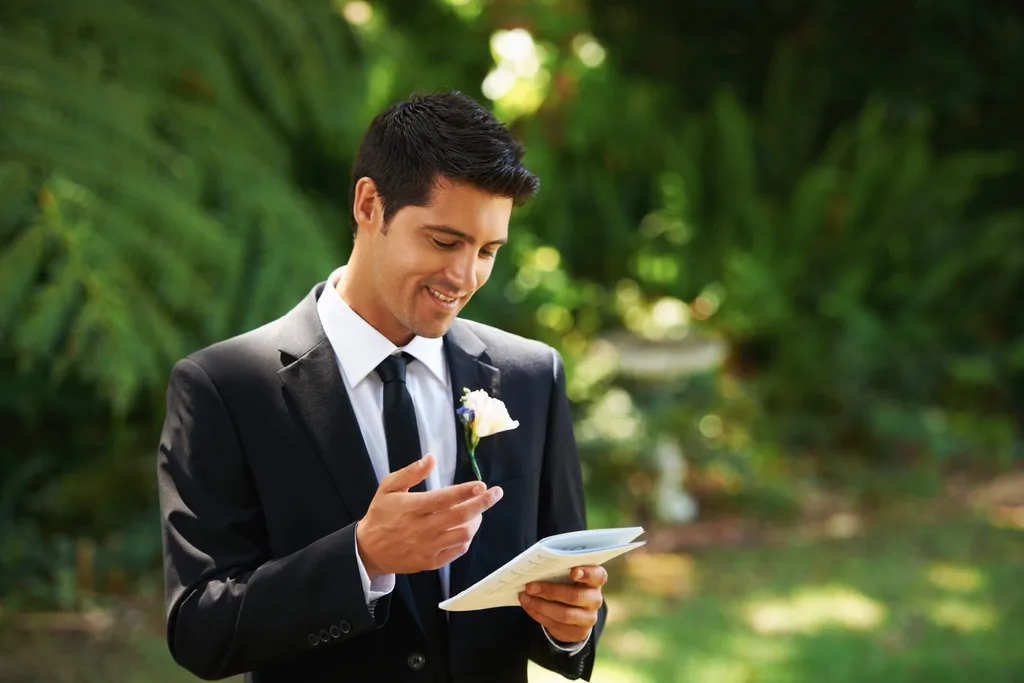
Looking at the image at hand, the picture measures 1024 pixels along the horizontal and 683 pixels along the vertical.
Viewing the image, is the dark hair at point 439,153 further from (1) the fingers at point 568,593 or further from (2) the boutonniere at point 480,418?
(1) the fingers at point 568,593

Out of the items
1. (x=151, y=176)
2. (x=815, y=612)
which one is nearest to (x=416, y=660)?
(x=151, y=176)

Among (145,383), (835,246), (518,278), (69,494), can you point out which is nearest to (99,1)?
(145,383)

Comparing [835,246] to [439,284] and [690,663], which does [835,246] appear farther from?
[439,284]

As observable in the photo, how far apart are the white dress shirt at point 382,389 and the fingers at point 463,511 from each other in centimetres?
28

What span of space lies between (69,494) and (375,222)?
142 inches

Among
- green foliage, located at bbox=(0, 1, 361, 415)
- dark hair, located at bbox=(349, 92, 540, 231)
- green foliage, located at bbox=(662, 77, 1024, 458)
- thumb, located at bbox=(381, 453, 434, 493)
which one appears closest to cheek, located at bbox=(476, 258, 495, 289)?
dark hair, located at bbox=(349, 92, 540, 231)

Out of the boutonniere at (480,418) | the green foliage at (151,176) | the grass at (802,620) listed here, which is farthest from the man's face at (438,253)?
the grass at (802,620)

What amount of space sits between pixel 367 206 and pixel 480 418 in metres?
0.38

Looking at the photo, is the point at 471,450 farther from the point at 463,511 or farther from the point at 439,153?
the point at 439,153

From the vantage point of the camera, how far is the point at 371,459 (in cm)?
167

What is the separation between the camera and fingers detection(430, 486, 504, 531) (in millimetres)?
1364

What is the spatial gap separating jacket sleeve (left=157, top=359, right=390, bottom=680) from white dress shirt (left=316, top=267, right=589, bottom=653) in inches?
7.5

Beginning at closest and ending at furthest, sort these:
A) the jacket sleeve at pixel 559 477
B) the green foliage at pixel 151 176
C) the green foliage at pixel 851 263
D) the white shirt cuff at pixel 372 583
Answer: the white shirt cuff at pixel 372 583
the jacket sleeve at pixel 559 477
the green foliage at pixel 151 176
the green foliage at pixel 851 263

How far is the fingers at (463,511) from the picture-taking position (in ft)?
4.48
